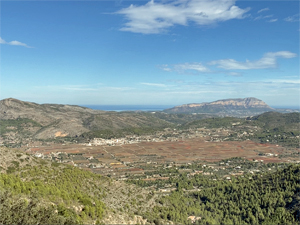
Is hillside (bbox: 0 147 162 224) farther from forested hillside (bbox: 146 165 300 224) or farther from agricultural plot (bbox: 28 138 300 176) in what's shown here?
agricultural plot (bbox: 28 138 300 176)

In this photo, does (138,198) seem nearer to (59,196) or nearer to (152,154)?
(59,196)

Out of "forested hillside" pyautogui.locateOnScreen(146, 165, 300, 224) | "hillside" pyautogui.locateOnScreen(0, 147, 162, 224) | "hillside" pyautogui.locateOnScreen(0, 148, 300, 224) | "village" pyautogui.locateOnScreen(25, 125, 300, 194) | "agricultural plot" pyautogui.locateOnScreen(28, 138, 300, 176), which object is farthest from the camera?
"agricultural plot" pyautogui.locateOnScreen(28, 138, 300, 176)

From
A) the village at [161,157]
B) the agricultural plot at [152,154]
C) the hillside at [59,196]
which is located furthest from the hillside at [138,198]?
the agricultural plot at [152,154]

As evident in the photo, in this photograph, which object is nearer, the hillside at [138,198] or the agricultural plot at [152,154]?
the hillside at [138,198]

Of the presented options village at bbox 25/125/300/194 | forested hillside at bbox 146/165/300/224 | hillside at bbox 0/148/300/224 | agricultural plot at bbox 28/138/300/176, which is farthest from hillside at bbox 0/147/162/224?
agricultural plot at bbox 28/138/300/176

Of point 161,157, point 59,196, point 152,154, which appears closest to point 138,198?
point 59,196

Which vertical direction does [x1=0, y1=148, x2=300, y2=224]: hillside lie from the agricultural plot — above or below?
above

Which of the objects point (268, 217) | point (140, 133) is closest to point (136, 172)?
point (268, 217)

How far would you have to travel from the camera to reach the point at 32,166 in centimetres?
4762

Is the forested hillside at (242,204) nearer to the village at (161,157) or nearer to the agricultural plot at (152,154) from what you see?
the village at (161,157)

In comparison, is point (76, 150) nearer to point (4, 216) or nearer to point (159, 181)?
point (159, 181)

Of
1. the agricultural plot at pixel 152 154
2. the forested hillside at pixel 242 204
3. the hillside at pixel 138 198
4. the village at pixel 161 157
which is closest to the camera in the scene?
the hillside at pixel 138 198

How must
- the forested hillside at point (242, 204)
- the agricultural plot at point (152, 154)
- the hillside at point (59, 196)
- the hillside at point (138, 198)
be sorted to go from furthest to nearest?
the agricultural plot at point (152, 154)
the forested hillside at point (242, 204)
the hillside at point (138, 198)
the hillside at point (59, 196)

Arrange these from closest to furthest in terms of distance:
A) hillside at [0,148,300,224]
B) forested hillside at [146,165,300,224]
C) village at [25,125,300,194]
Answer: hillside at [0,148,300,224], forested hillside at [146,165,300,224], village at [25,125,300,194]
